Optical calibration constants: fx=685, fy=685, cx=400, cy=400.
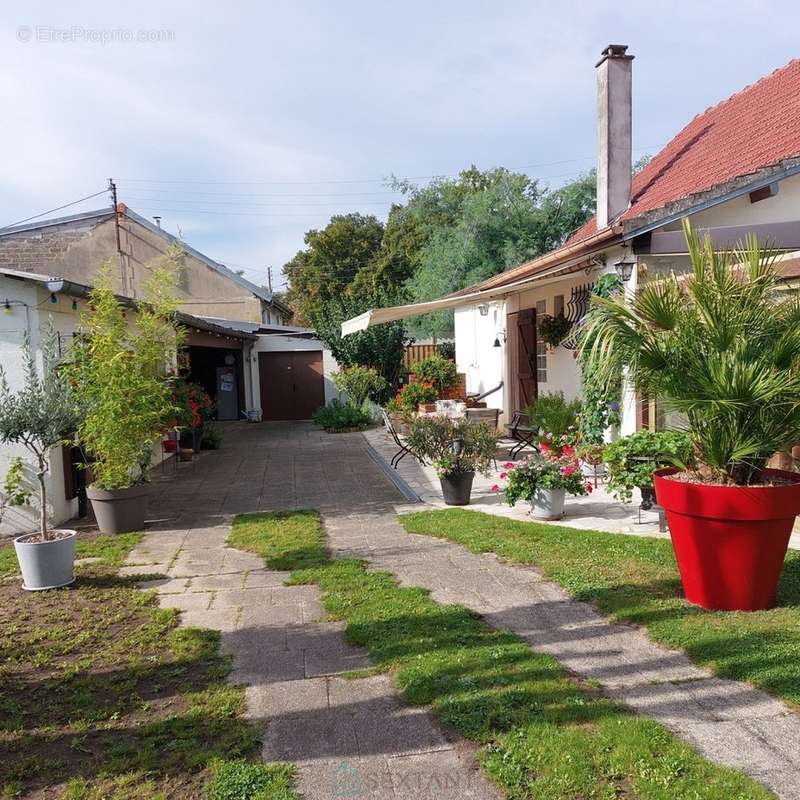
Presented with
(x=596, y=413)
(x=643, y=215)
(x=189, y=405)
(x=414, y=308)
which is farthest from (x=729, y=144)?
(x=189, y=405)

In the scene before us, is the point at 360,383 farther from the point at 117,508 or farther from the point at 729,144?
the point at 117,508

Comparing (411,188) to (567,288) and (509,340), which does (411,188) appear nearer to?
(509,340)

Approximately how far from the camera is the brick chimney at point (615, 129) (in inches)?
384

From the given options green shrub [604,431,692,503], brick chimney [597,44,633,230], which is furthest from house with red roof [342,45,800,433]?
green shrub [604,431,692,503]

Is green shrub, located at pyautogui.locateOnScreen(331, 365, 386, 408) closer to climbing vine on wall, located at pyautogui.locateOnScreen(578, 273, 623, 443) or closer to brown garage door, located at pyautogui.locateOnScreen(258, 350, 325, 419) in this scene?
brown garage door, located at pyautogui.locateOnScreen(258, 350, 325, 419)

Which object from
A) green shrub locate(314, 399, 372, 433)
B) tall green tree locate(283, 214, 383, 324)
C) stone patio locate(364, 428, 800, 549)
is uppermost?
tall green tree locate(283, 214, 383, 324)

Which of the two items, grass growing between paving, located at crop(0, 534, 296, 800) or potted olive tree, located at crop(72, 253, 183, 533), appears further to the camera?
potted olive tree, located at crop(72, 253, 183, 533)

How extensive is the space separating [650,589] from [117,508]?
17.3ft

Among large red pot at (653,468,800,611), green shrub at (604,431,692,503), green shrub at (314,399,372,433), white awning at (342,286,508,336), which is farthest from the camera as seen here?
green shrub at (314,399,372,433)

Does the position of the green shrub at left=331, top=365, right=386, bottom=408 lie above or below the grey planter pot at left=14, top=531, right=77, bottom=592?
above

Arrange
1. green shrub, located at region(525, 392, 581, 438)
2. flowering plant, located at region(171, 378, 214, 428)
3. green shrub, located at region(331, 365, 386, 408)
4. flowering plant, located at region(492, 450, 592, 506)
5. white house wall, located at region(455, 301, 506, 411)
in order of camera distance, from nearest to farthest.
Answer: flowering plant, located at region(492, 450, 592, 506), green shrub, located at region(525, 392, 581, 438), flowering plant, located at region(171, 378, 214, 428), white house wall, located at region(455, 301, 506, 411), green shrub, located at region(331, 365, 386, 408)

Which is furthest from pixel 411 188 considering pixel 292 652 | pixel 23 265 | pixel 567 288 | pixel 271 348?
pixel 292 652

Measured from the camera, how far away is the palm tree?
404cm

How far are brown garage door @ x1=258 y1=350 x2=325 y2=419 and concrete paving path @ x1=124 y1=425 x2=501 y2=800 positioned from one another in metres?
13.1
